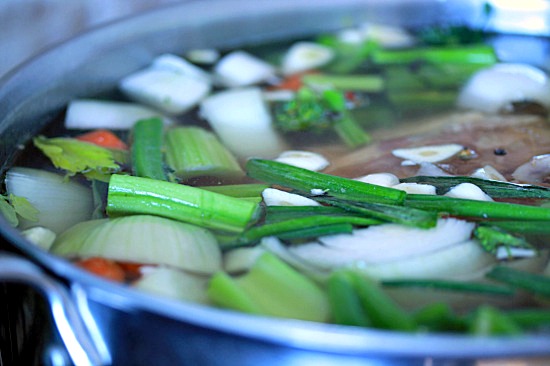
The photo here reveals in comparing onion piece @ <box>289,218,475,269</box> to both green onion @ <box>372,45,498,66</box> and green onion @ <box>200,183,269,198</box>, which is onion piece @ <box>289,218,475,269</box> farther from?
green onion @ <box>372,45,498,66</box>

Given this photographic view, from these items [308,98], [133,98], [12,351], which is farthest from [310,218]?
[133,98]

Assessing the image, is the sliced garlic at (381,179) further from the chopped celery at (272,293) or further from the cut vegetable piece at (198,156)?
the chopped celery at (272,293)

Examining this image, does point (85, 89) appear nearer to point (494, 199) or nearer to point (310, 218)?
point (310, 218)

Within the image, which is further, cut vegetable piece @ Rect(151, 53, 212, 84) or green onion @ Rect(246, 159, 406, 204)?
cut vegetable piece @ Rect(151, 53, 212, 84)

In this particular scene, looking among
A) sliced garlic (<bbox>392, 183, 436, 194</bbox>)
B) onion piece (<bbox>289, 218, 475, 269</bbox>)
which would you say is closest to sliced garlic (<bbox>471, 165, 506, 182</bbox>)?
sliced garlic (<bbox>392, 183, 436, 194</bbox>)

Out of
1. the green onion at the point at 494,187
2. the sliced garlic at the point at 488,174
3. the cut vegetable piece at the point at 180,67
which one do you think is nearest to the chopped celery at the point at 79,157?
the cut vegetable piece at the point at 180,67

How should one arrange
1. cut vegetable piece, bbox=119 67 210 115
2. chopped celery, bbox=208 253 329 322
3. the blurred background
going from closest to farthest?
chopped celery, bbox=208 253 329 322
cut vegetable piece, bbox=119 67 210 115
the blurred background
